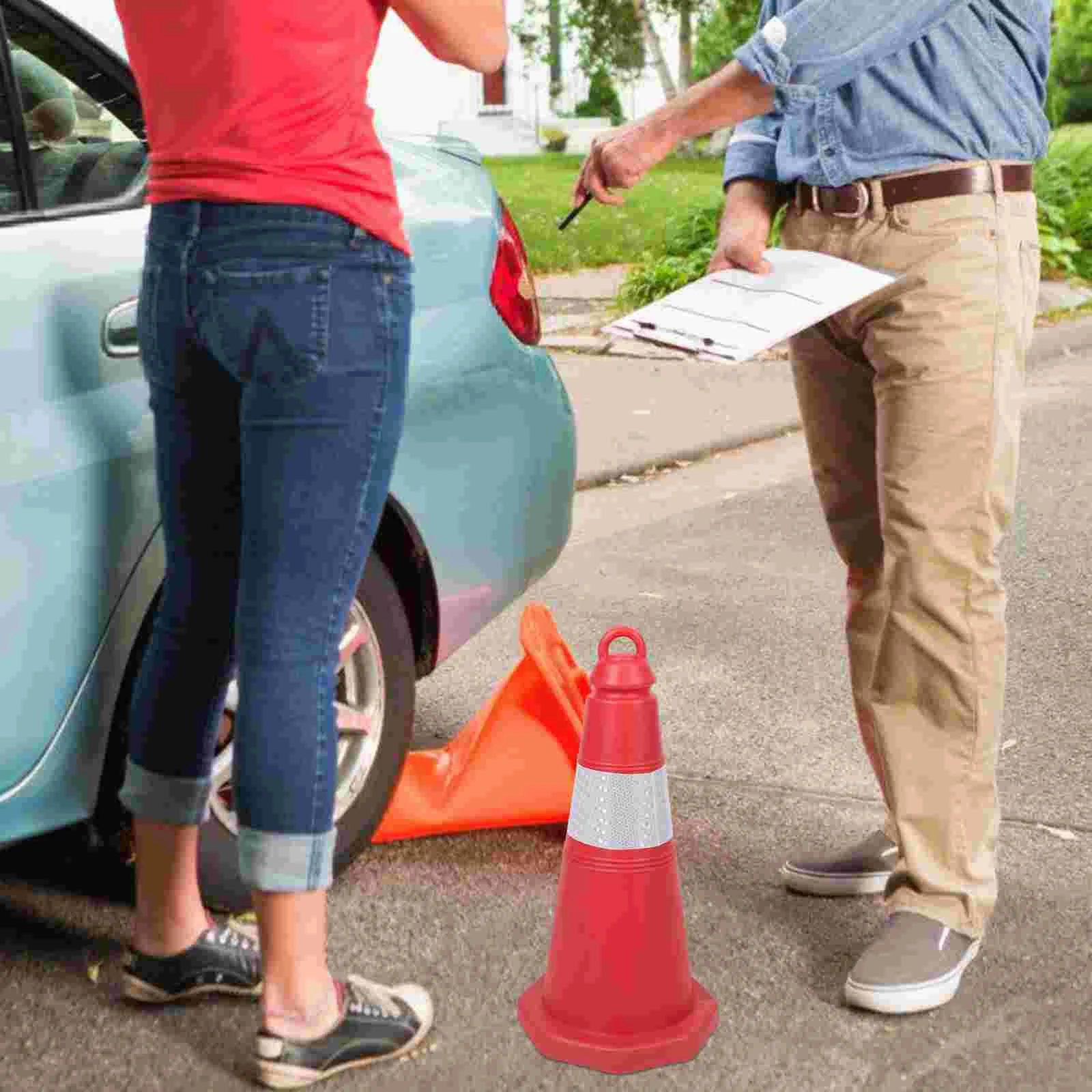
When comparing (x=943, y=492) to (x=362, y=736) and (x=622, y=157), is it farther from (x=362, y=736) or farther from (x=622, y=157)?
(x=362, y=736)

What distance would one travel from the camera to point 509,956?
3.29m

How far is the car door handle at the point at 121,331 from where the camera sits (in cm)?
292

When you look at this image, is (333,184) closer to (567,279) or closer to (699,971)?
(699,971)

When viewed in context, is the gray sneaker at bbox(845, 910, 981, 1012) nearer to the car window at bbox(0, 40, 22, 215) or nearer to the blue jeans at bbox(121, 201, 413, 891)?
the blue jeans at bbox(121, 201, 413, 891)

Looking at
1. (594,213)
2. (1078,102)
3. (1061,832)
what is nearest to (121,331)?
(1061,832)

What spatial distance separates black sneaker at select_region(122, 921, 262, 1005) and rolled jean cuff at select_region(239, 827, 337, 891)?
0.39 meters

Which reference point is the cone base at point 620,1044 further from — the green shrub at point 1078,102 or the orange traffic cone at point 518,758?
the green shrub at point 1078,102

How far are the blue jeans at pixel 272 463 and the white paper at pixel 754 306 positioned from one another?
20.0 inches

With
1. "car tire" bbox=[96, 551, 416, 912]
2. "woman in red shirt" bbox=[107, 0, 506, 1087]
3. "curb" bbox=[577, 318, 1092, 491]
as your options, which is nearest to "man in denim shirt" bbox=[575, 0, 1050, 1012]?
"woman in red shirt" bbox=[107, 0, 506, 1087]

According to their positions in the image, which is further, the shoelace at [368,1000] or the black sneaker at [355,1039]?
the shoelace at [368,1000]

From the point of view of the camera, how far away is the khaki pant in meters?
2.95

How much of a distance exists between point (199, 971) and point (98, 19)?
5.11 feet

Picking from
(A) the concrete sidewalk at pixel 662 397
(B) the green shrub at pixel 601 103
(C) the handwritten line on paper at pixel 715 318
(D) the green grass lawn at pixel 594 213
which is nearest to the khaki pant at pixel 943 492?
(C) the handwritten line on paper at pixel 715 318

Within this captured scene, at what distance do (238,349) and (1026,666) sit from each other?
2.97 m
